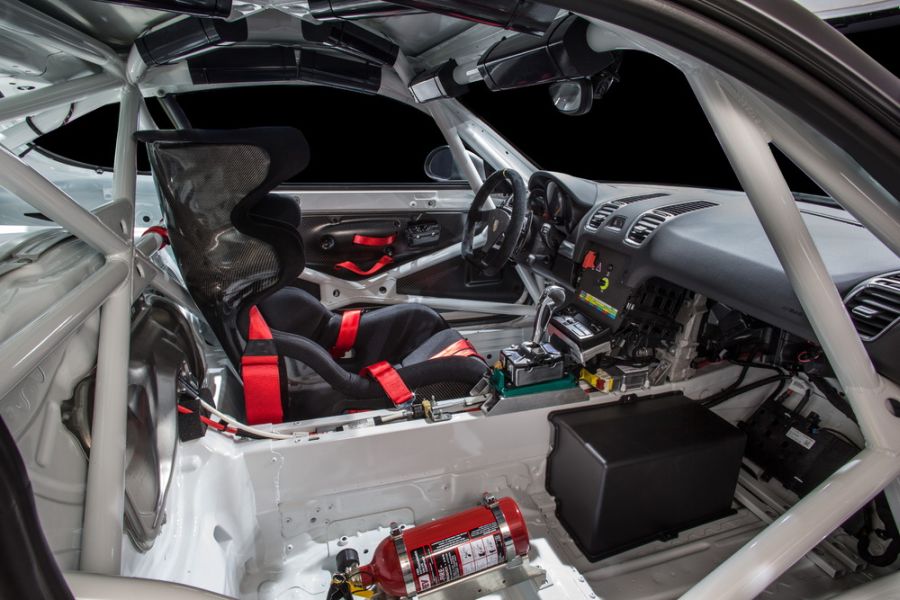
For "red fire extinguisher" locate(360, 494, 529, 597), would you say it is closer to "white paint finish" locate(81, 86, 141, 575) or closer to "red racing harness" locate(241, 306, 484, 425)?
"red racing harness" locate(241, 306, 484, 425)

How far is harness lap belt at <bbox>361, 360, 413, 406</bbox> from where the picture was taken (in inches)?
63.6

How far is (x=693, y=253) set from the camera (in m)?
1.46

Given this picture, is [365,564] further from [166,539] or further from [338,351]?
[338,351]

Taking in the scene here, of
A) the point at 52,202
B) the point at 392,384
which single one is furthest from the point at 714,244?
the point at 52,202

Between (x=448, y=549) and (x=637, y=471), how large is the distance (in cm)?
59

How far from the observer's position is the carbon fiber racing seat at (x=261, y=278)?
1263 mm

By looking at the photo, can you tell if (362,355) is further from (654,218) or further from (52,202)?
(52,202)

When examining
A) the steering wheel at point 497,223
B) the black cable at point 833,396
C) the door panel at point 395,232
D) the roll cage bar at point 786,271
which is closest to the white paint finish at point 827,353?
the roll cage bar at point 786,271

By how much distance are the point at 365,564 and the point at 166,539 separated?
21.7 inches

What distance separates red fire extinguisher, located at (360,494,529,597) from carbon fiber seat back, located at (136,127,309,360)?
2.78 ft

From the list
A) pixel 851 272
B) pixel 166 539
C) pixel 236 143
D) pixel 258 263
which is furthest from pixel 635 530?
pixel 236 143

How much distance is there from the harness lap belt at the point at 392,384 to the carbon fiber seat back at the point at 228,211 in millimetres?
456

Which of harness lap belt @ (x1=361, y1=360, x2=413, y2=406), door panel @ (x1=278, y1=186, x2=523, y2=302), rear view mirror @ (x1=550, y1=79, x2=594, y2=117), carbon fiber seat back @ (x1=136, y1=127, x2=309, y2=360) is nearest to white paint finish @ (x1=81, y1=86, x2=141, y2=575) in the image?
carbon fiber seat back @ (x1=136, y1=127, x2=309, y2=360)

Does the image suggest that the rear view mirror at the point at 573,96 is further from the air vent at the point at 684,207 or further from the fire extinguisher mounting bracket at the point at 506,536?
the fire extinguisher mounting bracket at the point at 506,536
